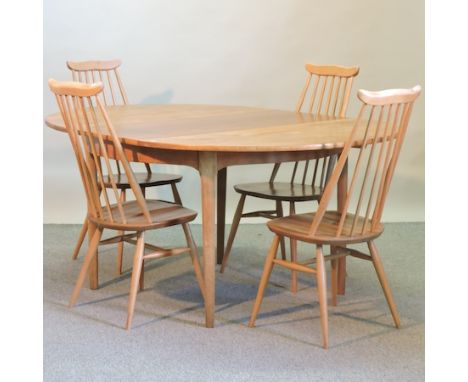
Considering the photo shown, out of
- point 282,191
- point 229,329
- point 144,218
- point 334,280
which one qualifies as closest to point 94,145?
point 144,218

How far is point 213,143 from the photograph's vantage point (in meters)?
2.74

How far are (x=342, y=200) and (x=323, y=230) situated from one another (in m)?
0.49

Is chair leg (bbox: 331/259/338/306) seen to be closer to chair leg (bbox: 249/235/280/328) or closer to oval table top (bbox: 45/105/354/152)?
chair leg (bbox: 249/235/280/328)

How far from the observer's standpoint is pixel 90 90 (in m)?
2.80

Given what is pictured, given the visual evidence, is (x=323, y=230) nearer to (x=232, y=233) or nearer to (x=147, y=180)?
(x=232, y=233)

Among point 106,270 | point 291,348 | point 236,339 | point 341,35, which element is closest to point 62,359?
point 236,339

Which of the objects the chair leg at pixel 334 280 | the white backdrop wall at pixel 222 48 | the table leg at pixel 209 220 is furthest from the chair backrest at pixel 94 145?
the white backdrop wall at pixel 222 48

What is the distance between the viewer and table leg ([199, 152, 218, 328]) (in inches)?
112

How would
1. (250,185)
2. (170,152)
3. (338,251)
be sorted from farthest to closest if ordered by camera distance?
(250,185) < (338,251) < (170,152)

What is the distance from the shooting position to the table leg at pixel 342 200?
3.27 metres

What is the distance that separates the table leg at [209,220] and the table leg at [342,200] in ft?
2.08

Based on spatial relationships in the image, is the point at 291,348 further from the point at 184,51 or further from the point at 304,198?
the point at 184,51

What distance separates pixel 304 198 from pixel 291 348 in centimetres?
84

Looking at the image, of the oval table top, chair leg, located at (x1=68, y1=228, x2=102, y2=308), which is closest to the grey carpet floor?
chair leg, located at (x1=68, y1=228, x2=102, y2=308)
